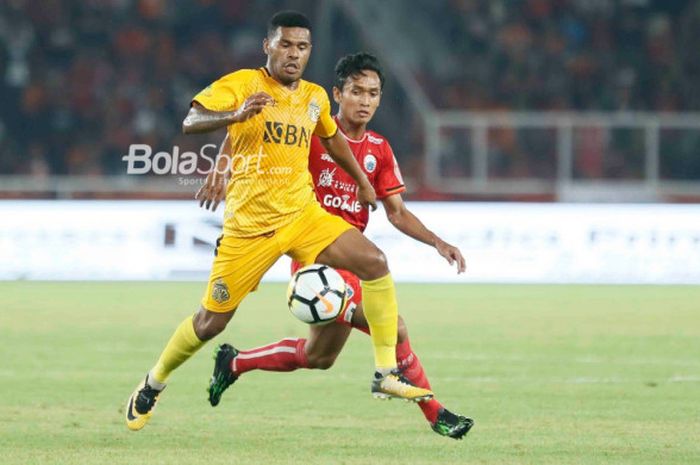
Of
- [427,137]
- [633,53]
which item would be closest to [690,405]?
[427,137]

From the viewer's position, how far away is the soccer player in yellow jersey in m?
6.66

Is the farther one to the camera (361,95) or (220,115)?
(361,95)

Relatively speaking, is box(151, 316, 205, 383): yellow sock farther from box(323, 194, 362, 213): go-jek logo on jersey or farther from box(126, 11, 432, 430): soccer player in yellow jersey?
box(323, 194, 362, 213): go-jek logo on jersey

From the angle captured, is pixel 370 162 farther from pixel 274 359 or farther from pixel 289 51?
pixel 274 359

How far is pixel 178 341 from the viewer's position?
6867 millimetres

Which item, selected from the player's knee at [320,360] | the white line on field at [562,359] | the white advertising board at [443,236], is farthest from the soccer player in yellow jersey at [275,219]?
the white advertising board at [443,236]

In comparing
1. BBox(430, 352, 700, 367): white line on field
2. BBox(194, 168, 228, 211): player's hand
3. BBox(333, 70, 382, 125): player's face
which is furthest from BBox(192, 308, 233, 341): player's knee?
BBox(430, 352, 700, 367): white line on field

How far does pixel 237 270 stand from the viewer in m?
6.74

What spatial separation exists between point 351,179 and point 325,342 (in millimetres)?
874

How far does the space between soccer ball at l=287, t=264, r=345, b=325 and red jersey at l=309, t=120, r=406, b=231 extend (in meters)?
0.76

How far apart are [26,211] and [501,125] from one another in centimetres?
638

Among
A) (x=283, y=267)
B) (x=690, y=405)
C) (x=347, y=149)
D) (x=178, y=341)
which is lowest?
(x=283, y=267)

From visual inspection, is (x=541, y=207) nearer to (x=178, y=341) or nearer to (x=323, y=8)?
(x=323, y=8)

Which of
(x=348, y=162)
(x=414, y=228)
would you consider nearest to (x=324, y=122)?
(x=348, y=162)
